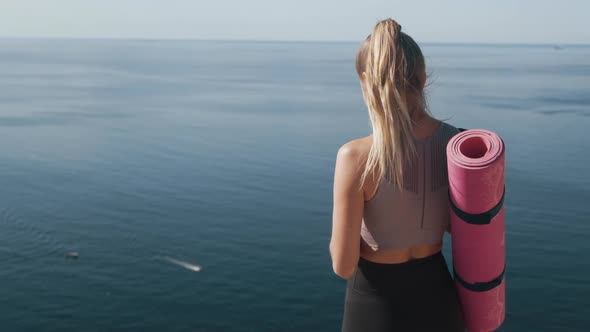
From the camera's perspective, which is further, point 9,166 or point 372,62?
point 9,166

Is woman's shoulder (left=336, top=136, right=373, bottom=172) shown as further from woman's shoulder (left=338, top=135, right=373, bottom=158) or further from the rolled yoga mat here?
the rolled yoga mat

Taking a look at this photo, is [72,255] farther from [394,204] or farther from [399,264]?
[394,204]

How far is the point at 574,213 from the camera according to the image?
113 feet

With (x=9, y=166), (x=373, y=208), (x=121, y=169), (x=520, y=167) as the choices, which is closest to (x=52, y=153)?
(x=9, y=166)

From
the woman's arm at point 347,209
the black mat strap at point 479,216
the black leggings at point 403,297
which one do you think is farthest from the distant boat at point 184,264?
the black mat strap at point 479,216

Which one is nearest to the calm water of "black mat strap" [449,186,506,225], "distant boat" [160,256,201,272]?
"distant boat" [160,256,201,272]

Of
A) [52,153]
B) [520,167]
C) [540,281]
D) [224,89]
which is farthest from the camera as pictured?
[224,89]

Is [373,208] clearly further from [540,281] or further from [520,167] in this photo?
[520,167]

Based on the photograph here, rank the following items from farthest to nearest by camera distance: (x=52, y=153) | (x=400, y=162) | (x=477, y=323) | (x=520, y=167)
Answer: (x=52, y=153) < (x=520, y=167) < (x=477, y=323) < (x=400, y=162)

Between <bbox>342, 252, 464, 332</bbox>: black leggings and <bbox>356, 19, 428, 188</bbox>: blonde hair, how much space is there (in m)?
0.46

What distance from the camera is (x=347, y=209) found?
2.82 metres

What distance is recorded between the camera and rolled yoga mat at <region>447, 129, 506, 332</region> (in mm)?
2709

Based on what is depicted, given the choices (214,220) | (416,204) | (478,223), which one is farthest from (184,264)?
(478,223)

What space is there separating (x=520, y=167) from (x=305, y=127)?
2106 centimetres
